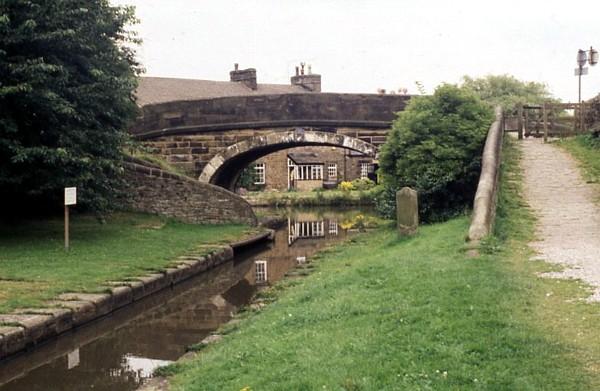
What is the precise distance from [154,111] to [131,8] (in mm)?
8142

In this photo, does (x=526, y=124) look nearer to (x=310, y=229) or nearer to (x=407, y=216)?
(x=310, y=229)

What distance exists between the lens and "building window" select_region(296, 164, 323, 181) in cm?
5616

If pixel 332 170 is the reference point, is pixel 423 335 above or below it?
above

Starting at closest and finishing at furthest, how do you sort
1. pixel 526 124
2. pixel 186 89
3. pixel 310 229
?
pixel 526 124 → pixel 310 229 → pixel 186 89

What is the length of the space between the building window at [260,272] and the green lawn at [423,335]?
5322 millimetres

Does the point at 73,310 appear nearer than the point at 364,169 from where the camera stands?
Yes

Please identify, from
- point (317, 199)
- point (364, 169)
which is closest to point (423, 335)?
point (317, 199)

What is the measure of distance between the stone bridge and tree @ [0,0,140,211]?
8.78 m

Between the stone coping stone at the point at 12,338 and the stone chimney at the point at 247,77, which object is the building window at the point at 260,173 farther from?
the stone coping stone at the point at 12,338

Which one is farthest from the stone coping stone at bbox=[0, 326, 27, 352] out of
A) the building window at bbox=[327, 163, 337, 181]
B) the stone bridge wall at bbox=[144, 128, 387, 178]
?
the building window at bbox=[327, 163, 337, 181]

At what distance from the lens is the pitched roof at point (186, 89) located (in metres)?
47.3

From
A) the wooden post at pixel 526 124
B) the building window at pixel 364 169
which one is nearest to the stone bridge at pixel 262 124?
the wooden post at pixel 526 124

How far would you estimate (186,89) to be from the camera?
51.7 metres

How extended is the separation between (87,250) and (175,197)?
666cm
